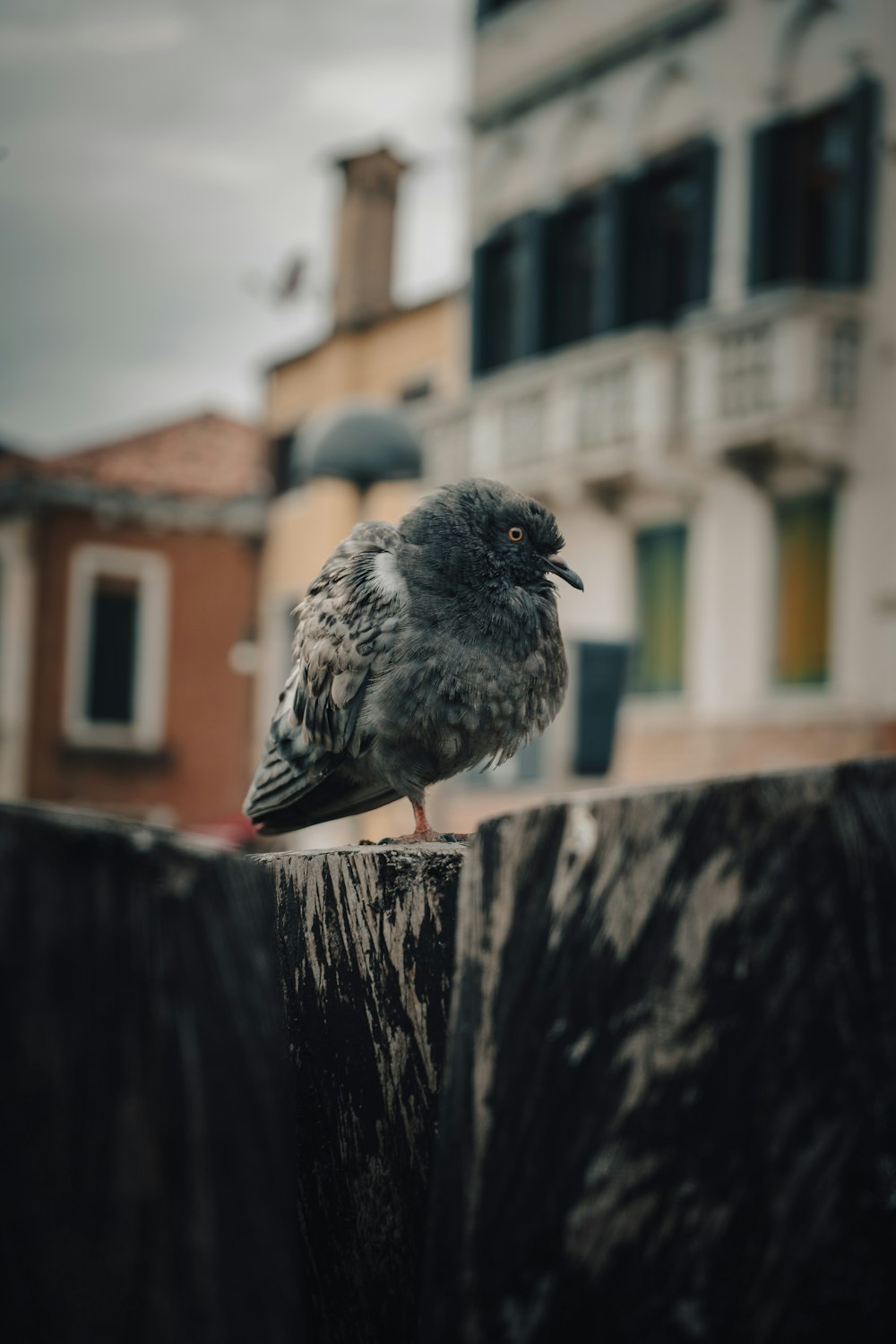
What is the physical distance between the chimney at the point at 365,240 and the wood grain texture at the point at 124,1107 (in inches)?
786

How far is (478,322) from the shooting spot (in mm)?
17609

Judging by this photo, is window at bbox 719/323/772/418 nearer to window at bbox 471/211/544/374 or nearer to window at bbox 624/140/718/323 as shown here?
window at bbox 624/140/718/323

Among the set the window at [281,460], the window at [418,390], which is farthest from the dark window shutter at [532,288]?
the window at [281,460]

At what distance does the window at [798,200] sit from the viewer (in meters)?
13.5

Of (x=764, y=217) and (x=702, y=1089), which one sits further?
(x=764, y=217)

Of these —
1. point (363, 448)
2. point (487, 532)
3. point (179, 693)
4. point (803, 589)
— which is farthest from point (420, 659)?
point (179, 693)

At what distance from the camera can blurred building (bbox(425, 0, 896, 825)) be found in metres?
13.0

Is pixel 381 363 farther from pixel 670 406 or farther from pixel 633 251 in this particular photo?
pixel 670 406

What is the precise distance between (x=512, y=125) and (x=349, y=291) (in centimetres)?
396

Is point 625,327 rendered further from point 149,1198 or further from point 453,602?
point 149,1198

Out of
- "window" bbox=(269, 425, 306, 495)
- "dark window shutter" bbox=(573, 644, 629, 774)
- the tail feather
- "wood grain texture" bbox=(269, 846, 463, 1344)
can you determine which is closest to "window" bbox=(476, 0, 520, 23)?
"window" bbox=(269, 425, 306, 495)

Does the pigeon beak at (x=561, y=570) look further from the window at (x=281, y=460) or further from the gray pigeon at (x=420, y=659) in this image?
the window at (x=281, y=460)

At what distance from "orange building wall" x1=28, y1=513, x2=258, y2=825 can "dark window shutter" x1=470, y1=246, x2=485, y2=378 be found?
6.16 metres

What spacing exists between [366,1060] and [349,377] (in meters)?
19.4
